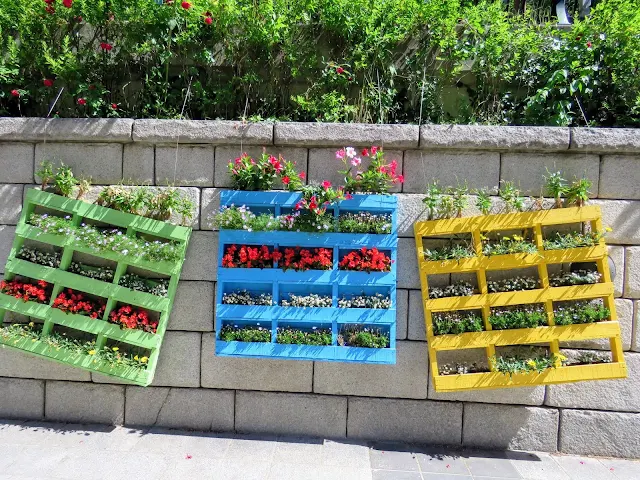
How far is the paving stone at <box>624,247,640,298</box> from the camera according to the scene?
10.2 feet

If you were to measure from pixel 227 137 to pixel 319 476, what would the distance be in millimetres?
2668

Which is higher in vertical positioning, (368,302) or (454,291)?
(454,291)

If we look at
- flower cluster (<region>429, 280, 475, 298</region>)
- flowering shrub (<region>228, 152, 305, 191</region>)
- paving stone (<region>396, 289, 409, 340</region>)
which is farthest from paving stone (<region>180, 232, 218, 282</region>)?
flower cluster (<region>429, 280, 475, 298</region>)

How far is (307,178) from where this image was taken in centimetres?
329

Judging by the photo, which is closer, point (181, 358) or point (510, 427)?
point (510, 427)

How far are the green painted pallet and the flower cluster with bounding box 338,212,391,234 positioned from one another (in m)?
1.28

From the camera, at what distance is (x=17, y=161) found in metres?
3.43

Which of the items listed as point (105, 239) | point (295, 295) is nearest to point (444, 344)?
point (295, 295)

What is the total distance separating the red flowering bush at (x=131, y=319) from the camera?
3150mm

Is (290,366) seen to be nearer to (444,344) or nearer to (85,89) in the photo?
(444,344)

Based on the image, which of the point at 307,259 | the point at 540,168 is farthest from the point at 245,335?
the point at 540,168

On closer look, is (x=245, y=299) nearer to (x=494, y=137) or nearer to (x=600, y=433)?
(x=494, y=137)

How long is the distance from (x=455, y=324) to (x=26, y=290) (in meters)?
3.47

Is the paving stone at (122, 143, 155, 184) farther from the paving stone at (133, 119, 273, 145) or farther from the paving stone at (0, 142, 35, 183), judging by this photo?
the paving stone at (0, 142, 35, 183)
